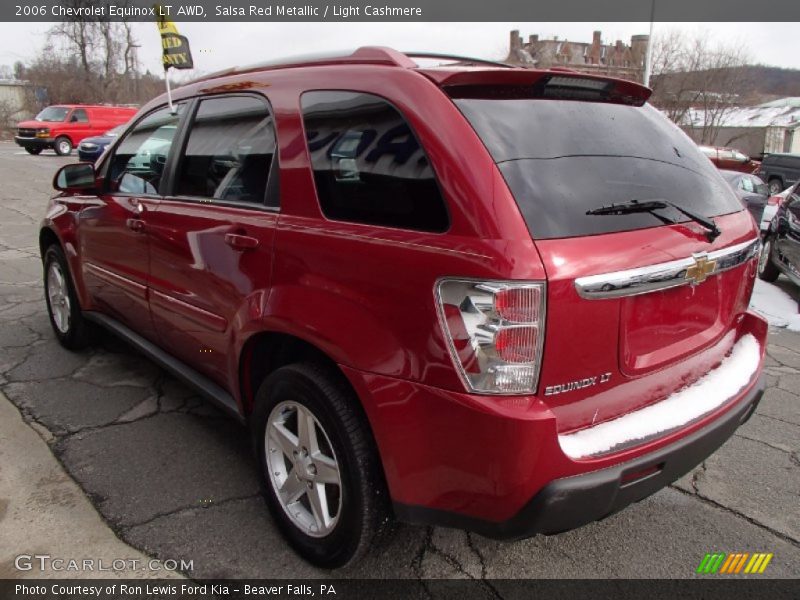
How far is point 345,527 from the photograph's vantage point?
2090 millimetres

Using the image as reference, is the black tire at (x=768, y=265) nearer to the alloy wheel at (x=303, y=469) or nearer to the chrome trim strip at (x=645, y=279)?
the chrome trim strip at (x=645, y=279)

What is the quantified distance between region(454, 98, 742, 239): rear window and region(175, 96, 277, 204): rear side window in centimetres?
93

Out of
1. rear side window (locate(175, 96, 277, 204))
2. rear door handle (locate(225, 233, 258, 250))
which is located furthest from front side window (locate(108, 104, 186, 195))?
rear door handle (locate(225, 233, 258, 250))

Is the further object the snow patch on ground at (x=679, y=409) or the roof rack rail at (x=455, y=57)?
the roof rack rail at (x=455, y=57)

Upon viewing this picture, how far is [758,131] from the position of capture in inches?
1656

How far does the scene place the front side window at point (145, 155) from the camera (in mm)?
3127

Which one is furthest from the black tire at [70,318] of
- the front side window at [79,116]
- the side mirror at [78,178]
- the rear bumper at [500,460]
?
the front side window at [79,116]

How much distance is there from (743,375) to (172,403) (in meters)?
3.03

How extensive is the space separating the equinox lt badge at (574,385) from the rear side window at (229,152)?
135 cm

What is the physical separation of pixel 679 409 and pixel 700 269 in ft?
1.55

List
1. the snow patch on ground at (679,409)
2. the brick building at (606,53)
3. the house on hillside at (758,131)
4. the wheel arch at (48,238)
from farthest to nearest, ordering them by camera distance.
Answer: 1. the house on hillside at (758,131)
2. the brick building at (606,53)
3. the wheel arch at (48,238)
4. the snow patch on ground at (679,409)

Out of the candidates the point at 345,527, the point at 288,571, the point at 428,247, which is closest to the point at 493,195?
the point at 428,247

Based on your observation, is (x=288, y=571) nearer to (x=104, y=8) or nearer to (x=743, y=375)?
(x=743, y=375)

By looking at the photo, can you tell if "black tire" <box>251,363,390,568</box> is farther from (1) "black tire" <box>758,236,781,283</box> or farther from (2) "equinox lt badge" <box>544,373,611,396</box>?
(1) "black tire" <box>758,236,781,283</box>
